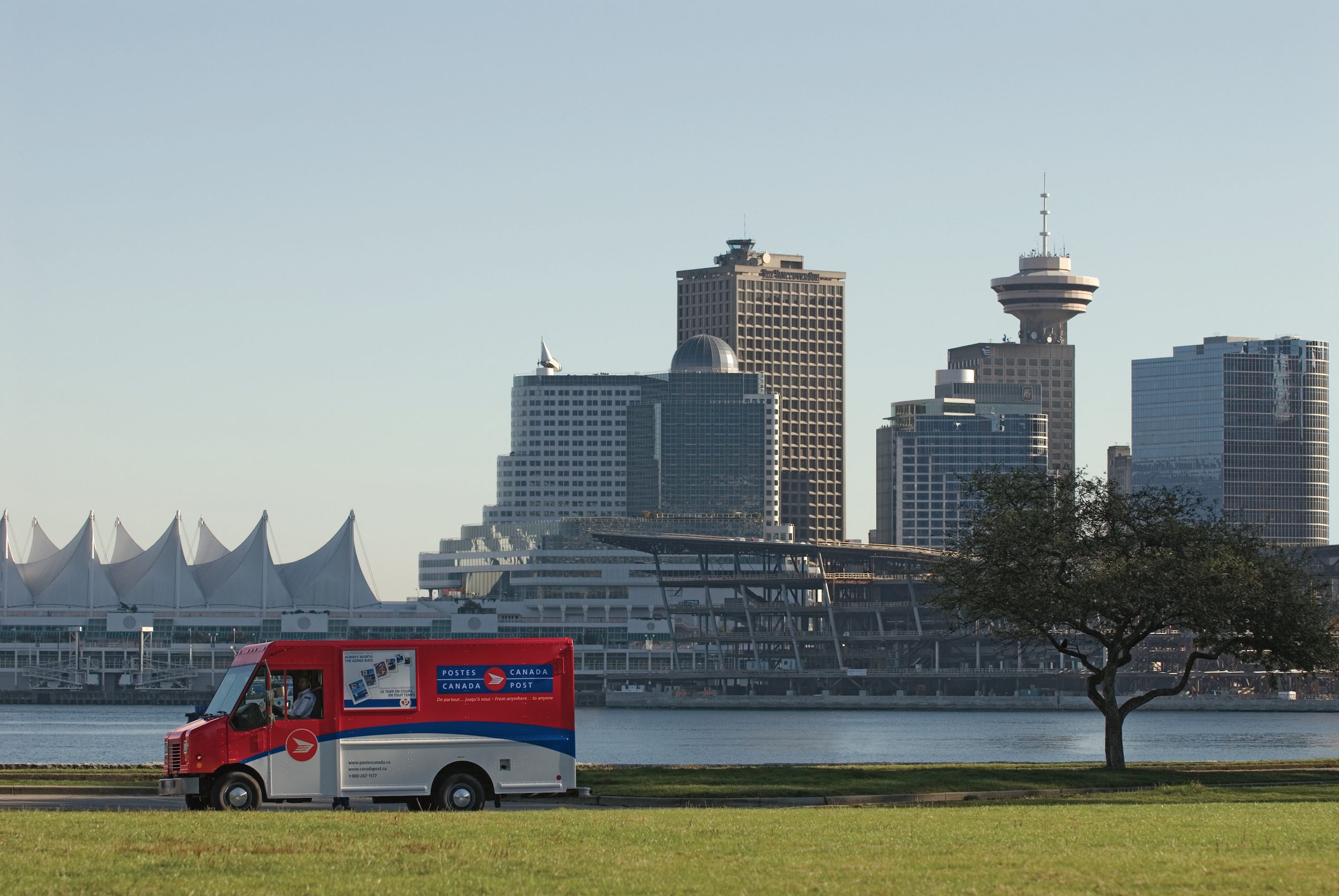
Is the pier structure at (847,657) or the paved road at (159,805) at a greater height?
the paved road at (159,805)

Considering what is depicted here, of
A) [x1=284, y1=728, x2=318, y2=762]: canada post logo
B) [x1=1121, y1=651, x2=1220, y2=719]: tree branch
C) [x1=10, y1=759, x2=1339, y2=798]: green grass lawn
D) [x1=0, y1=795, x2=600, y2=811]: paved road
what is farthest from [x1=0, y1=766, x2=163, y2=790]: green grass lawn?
[x1=1121, y1=651, x2=1220, y2=719]: tree branch

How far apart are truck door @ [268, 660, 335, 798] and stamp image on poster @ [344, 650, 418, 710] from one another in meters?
0.43

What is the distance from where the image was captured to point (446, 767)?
29.9 m

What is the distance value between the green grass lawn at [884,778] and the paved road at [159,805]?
2288mm

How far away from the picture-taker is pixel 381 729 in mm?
29750

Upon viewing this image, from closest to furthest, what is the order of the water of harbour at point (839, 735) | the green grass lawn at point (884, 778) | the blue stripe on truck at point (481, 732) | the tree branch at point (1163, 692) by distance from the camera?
the blue stripe on truck at point (481, 732) → the green grass lawn at point (884, 778) → the tree branch at point (1163, 692) → the water of harbour at point (839, 735)

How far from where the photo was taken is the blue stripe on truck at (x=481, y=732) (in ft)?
97.3

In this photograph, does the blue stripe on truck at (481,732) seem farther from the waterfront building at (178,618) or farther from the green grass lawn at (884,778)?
the waterfront building at (178,618)

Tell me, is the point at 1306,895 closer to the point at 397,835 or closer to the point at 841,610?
the point at 397,835

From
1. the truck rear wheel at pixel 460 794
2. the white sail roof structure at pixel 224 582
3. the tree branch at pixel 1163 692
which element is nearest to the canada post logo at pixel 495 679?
the truck rear wheel at pixel 460 794

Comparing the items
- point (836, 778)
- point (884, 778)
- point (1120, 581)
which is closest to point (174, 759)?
point (836, 778)

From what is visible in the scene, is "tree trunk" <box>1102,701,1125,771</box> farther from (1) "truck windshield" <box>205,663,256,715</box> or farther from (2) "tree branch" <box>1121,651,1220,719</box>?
(1) "truck windshield" <box>205,663,256,715</box>

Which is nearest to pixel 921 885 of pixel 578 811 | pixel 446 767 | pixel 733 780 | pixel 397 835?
pixel 397 835

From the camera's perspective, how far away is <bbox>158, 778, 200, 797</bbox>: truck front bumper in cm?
2916
